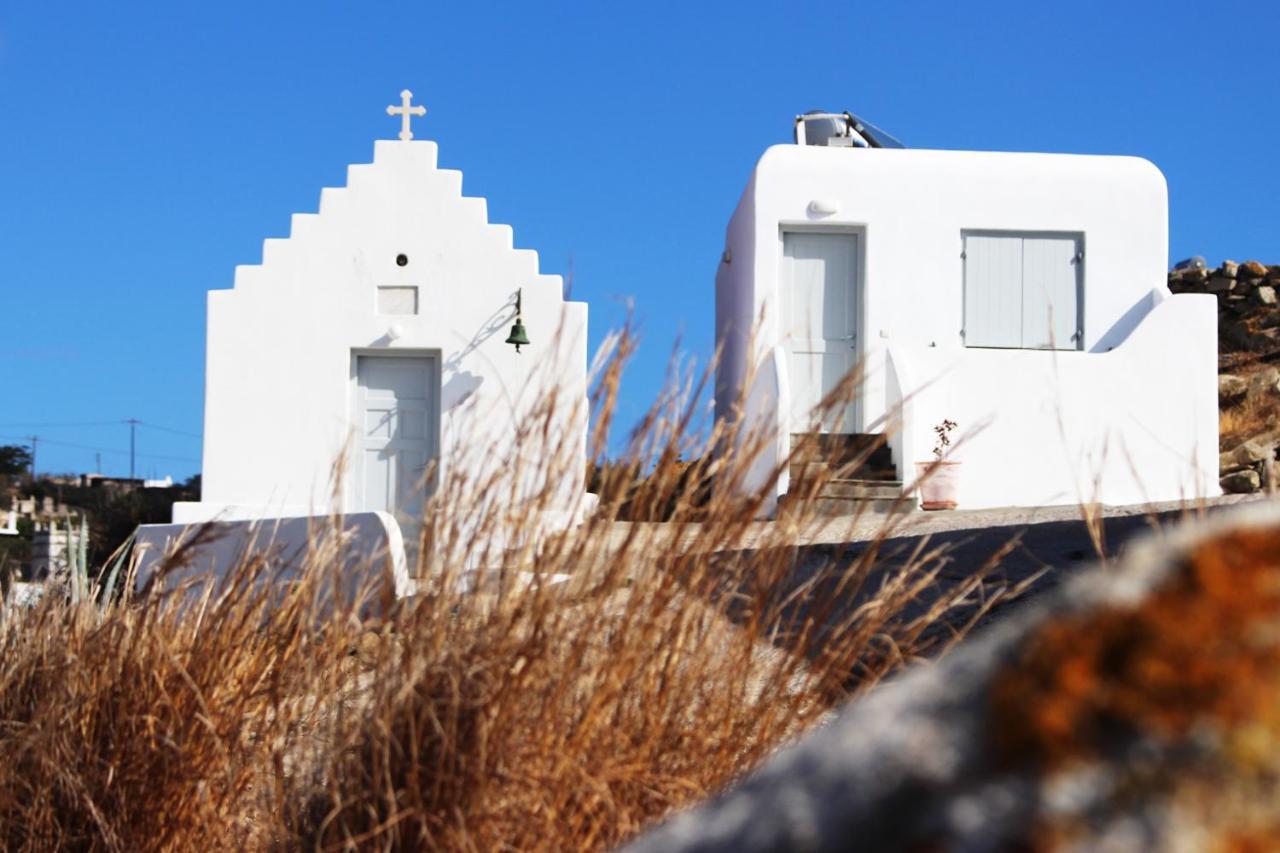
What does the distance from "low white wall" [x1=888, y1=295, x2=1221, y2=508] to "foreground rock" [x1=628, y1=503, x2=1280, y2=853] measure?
1102cm

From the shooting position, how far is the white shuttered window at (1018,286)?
12.3 meters

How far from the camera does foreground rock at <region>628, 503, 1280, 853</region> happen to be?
2.30 feet

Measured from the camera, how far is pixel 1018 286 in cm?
1230

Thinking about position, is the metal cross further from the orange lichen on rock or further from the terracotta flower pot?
the orange lichen on rock

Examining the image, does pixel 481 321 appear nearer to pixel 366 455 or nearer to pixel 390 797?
pixel 366 455

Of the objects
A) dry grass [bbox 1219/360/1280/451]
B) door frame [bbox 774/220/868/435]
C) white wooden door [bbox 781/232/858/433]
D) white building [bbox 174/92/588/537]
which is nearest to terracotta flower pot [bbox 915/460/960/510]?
door frame [bbox 774/220/868/435]

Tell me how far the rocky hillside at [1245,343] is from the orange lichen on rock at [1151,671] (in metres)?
15.4

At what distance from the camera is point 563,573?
7.77 feet

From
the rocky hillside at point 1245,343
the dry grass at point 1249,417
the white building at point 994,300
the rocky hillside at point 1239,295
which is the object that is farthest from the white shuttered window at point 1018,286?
the rocky hillside at point 1239,295

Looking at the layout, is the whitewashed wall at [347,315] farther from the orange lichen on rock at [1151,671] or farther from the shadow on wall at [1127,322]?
the orange lichen on rock at [1151,671]

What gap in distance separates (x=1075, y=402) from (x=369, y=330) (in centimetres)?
624

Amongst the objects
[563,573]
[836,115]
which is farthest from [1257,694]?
[836,115]

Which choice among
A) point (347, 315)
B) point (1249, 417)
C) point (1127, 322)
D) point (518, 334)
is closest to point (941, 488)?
point (1127, 322)

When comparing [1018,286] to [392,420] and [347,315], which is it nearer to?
[392,420]
